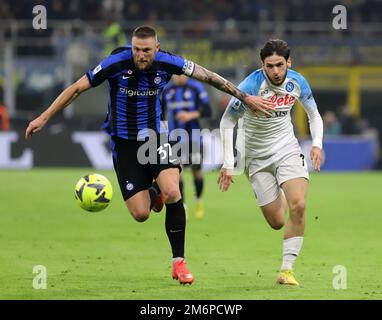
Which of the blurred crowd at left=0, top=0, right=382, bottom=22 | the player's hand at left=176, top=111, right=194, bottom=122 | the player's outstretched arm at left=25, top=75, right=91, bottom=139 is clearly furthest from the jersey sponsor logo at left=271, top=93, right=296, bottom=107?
the blurred crowd at left=0, top=0, right=382, bottom=22

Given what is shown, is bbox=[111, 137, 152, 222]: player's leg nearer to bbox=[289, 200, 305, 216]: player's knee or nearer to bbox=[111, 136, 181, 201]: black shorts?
bbox=[111, 136, 181, 201]: black shorts

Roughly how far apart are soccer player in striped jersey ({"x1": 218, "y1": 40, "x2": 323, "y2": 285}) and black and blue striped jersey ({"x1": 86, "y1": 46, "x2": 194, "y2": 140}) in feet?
2.18

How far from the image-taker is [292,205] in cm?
884

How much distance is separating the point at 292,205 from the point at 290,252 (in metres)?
0.44

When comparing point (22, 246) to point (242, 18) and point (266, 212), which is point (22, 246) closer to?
point (266, 212)

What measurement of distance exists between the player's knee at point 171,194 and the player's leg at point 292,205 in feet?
3.20

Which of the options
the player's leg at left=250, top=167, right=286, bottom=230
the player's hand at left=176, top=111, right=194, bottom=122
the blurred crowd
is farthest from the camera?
the blurred crowd

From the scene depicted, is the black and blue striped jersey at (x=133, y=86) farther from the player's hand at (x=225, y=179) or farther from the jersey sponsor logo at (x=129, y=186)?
the player's hand at (x=225, y=179)

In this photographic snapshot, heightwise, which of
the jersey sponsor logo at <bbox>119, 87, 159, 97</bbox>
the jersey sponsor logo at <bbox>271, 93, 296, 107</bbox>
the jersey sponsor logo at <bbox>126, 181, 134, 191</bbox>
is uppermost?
the jersey sponsor logo at <bbox>119, 87, 159, 97</bbox>

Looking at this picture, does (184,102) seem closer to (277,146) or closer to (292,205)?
(277,146)

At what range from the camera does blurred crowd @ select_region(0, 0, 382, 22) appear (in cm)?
2800

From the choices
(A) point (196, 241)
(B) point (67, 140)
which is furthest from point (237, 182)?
(A) point (196, 241)

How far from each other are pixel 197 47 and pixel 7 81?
206 inches
